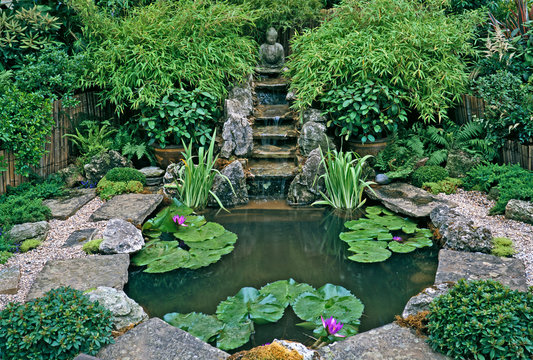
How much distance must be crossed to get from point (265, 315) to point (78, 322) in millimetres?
1474

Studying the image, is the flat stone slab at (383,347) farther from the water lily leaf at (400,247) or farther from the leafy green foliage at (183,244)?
the leafy green foliage at (183,244)

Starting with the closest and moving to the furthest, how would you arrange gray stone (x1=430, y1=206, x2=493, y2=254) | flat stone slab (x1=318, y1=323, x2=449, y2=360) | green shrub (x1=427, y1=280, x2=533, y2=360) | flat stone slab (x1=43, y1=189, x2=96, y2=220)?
green shrub (x1=427, y1=280, x2=533, y2=360) < flat stone slab (x1=318, y1=323, x2=449, y2=360) < gray stone (x1=430, y1=206, x2=493, y2=254) < flat stone slab (x1=43, y1=189, x2=96, y2=220)

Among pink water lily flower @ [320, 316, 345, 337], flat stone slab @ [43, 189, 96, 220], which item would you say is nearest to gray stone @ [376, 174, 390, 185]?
pink water lily flower @ [320, 316, 345, 337]

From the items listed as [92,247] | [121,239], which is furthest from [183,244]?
[92,247]

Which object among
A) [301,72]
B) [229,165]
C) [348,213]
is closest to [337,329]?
[348,213]

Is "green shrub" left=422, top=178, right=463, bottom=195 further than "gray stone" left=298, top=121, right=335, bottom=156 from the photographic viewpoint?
No

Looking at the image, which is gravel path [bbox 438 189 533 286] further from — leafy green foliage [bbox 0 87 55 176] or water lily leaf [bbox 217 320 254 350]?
leafy green foliage [bbox 0 87 55 176]

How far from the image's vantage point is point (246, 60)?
29.1 ft

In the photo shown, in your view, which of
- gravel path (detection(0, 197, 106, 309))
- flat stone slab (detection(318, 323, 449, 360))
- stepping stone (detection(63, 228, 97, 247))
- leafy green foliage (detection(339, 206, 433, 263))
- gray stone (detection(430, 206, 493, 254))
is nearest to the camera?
flat stone slab (detection(318, 323, 449, 360))

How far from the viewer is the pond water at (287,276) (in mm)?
4191

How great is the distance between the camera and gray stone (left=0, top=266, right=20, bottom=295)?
421 cm

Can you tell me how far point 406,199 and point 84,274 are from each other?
4.14m

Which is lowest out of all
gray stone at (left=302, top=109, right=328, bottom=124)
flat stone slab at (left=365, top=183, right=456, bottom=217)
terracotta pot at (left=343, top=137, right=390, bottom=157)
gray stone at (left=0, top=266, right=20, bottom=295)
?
gray stone at (left=0, top=266, right=20, bottom=295)

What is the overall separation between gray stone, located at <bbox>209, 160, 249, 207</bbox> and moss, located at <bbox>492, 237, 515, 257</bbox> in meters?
3.37
